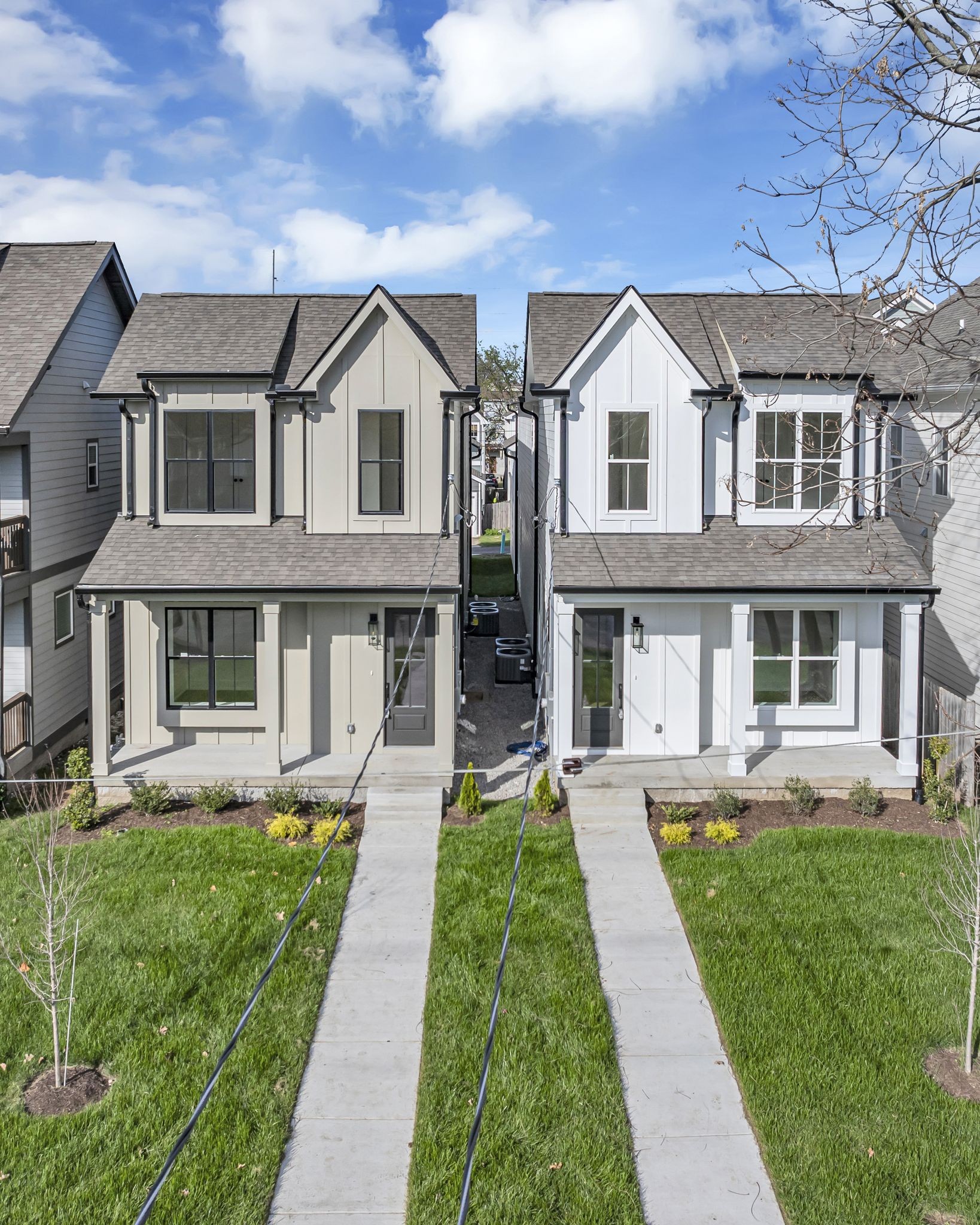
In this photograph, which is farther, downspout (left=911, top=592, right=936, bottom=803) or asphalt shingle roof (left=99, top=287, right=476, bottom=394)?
asphalt shingle roof (left=99, top=287, right=476, bottom=394)

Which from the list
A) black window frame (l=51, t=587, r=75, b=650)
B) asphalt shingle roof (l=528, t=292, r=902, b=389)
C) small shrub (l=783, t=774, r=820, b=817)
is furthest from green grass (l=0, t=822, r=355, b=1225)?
asphalt shingle roof (l=528, t=292, r=902, b=389)

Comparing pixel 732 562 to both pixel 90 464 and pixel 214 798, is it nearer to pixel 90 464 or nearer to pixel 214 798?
pixel 214 798

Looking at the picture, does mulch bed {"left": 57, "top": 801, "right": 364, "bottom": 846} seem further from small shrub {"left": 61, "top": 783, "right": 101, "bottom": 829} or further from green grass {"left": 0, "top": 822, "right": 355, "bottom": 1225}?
green grass {"left": 0, "top": 822, "right": 355, "bottom": 1225}

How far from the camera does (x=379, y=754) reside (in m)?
16.2

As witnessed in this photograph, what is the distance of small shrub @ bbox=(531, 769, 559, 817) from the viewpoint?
14.7m

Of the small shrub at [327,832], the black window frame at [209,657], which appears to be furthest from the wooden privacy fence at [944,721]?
the black window frame at [209,657]

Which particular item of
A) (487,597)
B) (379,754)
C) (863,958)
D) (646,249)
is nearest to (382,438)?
(379,754)

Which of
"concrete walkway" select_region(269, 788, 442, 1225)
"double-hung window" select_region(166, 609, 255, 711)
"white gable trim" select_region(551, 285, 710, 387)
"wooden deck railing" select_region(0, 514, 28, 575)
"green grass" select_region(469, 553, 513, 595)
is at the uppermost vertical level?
"white gable trim" select_region(551, 285, 710, 387)

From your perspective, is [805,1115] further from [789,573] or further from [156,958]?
[789,573]

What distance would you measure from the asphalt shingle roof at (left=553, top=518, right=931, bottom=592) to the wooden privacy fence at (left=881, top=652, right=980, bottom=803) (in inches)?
80.0

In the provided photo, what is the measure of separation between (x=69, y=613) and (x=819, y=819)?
13.1 metres

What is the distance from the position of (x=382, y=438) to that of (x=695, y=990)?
9740 mm

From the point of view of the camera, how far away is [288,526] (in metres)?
16.7

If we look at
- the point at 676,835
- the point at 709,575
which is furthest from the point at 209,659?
the point at 709,575
